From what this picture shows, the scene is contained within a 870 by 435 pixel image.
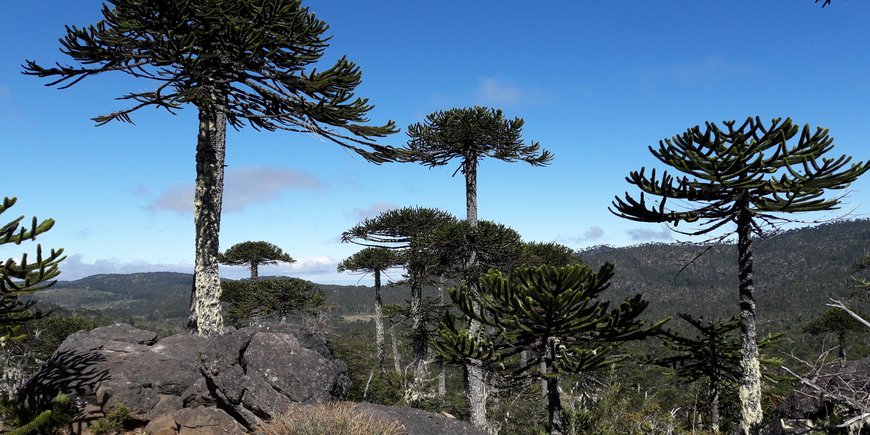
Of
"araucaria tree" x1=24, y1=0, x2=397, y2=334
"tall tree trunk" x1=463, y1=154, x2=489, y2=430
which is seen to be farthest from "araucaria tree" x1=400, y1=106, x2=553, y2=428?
"araucaria tree" x1=24, y1=0, x2=397, y2=334

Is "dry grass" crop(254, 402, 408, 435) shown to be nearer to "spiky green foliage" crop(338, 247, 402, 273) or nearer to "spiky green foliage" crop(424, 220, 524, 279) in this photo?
"spiky green foliage" crop(424, 220, 524, 279)

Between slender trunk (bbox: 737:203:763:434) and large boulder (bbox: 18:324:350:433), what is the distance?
Answer: 7855 millimetres

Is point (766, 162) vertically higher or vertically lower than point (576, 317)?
higher

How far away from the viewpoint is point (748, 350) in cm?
806

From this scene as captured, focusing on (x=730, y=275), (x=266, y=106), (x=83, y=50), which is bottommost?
(x=730, y=275)

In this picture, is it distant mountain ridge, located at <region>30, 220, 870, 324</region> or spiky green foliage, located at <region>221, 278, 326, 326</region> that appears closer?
spiky green foliage, located at <region>221, 278, 326, 326</region>

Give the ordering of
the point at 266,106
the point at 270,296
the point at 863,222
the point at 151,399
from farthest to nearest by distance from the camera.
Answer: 1. the point at 863,222
2. the point at 270,296
3. the point at 266,106
4. the point at 151,399

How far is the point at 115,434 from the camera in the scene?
813cm

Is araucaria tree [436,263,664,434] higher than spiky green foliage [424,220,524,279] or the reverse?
the reverse

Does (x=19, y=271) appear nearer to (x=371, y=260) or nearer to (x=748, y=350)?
(x=748, y=350)

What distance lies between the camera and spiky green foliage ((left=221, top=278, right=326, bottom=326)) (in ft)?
83.7

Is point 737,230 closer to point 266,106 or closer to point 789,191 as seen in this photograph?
point 789,191

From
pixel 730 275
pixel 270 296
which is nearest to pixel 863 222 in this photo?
pixel 730 275

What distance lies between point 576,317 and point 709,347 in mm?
3708
